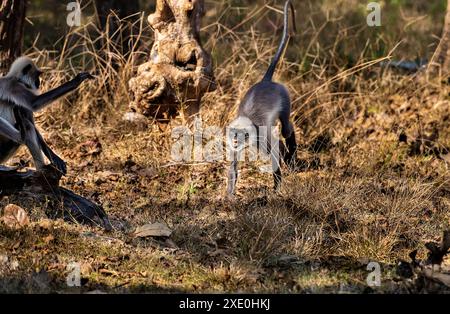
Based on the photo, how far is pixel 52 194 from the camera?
17.3 feet

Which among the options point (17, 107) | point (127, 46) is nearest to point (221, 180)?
point (17, 107)

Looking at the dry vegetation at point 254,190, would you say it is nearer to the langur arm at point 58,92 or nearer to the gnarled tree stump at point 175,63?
the gnarled tree stump at point 175,63

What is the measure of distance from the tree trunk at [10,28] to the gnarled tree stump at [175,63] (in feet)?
3.53

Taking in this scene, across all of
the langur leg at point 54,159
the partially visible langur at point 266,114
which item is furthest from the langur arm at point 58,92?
the partially visible langur at point 266,114

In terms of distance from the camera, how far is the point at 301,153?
6.98 meters

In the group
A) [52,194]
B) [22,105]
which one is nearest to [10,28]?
[22,105]

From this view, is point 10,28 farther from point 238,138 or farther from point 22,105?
point 238,138

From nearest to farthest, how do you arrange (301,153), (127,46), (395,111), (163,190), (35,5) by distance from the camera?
(163,190) → (301,153) → (395,111) → (127,46) → (35,5)

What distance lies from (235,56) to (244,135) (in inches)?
68.8

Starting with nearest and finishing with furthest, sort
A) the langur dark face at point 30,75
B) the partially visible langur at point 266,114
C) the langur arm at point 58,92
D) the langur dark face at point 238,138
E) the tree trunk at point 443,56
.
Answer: the langur arm at point 58,92 < the langur dark face at point 30,75 < the langur dark face at point 238,138 < the partially visible langur at point 266,114 < the tree trunk at point 443,56

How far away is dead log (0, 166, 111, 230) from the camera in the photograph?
17.1 ft

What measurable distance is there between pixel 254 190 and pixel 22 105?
1.83 metres

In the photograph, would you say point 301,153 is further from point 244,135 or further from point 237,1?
point 237,1

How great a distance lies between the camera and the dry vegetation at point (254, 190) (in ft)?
15.0
